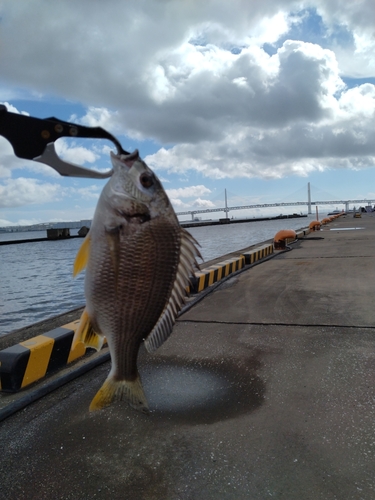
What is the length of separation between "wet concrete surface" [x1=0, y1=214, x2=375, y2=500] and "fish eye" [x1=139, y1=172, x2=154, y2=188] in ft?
6.16

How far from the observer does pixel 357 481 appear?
2281 mm

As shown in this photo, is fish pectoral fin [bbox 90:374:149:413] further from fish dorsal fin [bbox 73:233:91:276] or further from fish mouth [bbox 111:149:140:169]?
fish mouth [bbox 111:149:140:169]

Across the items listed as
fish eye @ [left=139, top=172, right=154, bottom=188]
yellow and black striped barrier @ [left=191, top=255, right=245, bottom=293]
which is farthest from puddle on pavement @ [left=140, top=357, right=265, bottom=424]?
yellow and black striped barrier @ [left=191, top=255, right=245, bottom=293]

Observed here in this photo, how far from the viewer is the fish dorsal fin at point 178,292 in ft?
6.20

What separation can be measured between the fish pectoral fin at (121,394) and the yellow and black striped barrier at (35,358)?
205 cm

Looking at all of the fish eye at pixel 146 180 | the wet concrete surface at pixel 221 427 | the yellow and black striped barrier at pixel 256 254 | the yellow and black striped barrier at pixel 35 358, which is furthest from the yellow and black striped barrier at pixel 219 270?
the fish eye at pixel 146 180

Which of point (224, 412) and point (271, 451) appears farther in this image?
point (224, 412)

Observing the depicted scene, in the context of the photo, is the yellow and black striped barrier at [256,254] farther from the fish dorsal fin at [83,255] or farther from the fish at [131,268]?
the fish dorsal fin at [83,255]

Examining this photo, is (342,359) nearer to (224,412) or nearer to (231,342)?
(231,342)

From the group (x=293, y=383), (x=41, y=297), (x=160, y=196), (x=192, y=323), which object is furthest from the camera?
(x=41, y=297)

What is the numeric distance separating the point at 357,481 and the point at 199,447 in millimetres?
1050

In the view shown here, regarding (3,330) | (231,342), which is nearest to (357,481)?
(231,342)

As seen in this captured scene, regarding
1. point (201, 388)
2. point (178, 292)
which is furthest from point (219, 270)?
point (178, 292)

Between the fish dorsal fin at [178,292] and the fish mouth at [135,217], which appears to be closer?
the fish mouth at [135,217]
